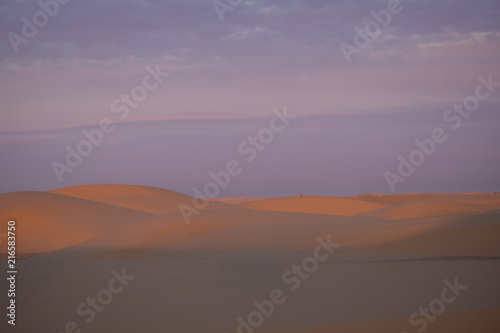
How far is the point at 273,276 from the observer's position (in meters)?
7.82

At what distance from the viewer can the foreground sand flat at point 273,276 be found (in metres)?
6.00

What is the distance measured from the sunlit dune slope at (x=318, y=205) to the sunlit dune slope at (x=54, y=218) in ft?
36.6

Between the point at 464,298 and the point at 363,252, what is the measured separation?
14.0ft

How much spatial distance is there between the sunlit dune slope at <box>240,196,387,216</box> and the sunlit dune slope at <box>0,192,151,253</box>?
1116cm

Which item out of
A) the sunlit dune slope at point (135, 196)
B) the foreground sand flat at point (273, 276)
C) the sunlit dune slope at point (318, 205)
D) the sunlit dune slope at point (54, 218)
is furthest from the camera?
the sunlit dune slope at point (318, 205)

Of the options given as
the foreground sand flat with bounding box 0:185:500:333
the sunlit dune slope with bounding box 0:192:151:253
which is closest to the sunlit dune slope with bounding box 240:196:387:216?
the sunlit dune slope with bounding box 0:192:151:253

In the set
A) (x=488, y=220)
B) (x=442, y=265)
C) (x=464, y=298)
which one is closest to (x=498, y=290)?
(x=464, y=298)

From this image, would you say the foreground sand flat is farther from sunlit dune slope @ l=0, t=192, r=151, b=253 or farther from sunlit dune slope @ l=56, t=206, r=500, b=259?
sunlit dune slope @ l=0, t=192, r=151, b=253

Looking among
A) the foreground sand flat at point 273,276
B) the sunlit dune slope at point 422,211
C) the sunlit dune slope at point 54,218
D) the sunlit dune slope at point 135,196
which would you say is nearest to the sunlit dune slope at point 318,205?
the sunlit dune slope at point 135,196

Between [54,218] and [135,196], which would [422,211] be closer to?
[54,218]

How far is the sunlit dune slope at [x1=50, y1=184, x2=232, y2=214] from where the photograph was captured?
24727mm

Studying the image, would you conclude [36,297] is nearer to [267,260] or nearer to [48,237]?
[267,260]

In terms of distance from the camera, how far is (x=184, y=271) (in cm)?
819

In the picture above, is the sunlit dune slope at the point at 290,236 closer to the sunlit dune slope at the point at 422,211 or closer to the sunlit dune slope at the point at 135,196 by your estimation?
the sunlit dune slope at the point at 422,211
